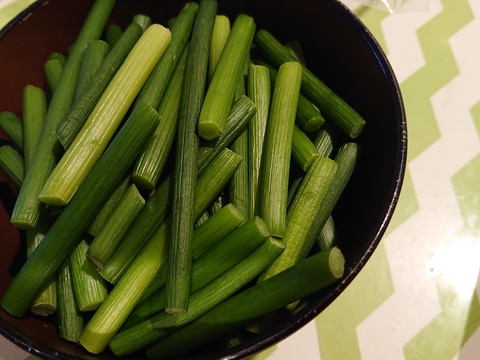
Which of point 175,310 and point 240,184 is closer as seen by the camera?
point 175,310

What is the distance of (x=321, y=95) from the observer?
2.81ft

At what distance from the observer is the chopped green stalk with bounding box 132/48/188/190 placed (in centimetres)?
74

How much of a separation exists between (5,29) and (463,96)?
0.93 meters

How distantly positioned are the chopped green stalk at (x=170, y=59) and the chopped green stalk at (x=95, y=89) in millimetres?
59

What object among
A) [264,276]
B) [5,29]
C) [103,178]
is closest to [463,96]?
[264,276]

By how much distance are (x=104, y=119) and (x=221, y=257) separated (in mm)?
262

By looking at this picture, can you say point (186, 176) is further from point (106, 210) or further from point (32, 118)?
point (32, 118)

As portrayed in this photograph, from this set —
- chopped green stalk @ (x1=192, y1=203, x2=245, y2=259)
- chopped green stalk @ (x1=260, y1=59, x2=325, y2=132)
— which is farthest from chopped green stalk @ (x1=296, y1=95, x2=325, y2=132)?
chopped green stalk @ (x1=192, y1=203, x2=245, y2=259)

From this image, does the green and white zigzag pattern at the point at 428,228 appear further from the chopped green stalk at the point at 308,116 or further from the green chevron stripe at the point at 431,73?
the chopped green stalk at the point at 308,116

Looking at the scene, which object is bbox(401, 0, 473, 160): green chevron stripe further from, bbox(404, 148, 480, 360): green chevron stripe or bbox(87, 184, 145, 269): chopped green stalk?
bbox(87, 184, 145, 269): chopped green stalk

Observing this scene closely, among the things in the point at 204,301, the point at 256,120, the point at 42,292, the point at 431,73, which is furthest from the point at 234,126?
the point at 431,73

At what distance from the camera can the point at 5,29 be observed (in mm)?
877

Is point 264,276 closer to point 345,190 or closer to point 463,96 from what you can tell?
point 345,190

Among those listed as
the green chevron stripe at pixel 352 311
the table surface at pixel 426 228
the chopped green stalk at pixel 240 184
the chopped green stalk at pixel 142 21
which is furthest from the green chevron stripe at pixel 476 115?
the chopped green stalk at pixel 142 21
